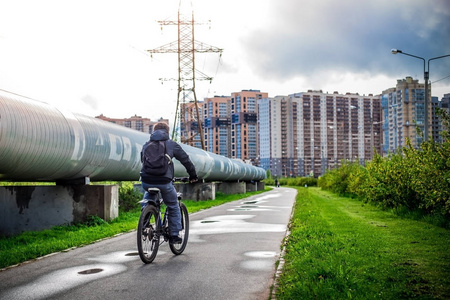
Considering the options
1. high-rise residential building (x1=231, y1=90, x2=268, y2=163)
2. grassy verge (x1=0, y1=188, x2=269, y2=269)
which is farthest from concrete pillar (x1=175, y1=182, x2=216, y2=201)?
high-rise residential building (x1=231, y1=90, x2=268, y2=163)

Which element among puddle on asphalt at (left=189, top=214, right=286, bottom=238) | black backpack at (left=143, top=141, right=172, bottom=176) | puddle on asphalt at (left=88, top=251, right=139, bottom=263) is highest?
black backpack at (left=143, top=141, right=172, bottom=176)

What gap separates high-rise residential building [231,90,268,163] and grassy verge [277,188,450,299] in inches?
5028

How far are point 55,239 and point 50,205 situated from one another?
1891mm

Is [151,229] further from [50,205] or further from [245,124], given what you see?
[245,124]

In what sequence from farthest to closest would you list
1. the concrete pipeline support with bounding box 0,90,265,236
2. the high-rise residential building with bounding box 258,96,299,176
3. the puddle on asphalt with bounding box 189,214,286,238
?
1. the high-rise residential building with bounding box 258,96,299,176
2. the puddle on asphalt with bounding box 189,214,286,238
3. the concrete pipeline support with bounding box 0,90,265,236

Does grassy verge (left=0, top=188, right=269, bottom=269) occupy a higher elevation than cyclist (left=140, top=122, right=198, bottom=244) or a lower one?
lower

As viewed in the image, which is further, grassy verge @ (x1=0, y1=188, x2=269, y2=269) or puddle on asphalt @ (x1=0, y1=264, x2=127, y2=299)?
grassy verge @ (x1=0, y1=188, x2=269, y2=269)

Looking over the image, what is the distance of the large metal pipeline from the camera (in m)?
8.18

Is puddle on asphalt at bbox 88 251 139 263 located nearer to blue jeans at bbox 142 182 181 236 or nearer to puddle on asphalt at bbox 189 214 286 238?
blue jeans at bbox 142 182 181 236

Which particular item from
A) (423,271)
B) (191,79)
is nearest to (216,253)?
(423,271)

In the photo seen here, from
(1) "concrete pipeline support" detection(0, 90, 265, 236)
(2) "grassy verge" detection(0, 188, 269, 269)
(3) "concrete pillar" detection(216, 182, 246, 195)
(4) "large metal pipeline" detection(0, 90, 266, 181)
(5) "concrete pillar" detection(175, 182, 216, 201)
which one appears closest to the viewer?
(2) "grassy verge" detection(0, 188, 269, 269)

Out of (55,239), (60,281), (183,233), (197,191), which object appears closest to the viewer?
(60,281)

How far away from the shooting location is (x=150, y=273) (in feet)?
19.9

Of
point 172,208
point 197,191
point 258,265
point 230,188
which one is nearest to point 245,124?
point 230,188
